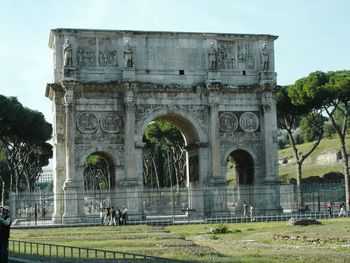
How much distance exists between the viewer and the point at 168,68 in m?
38.2

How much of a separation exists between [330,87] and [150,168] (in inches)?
1397

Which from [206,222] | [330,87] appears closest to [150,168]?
[330,87]

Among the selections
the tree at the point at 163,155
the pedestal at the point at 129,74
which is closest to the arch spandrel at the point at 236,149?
the pedestal at the point at 129,74

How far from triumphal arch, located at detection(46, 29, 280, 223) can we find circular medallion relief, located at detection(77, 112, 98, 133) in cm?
6

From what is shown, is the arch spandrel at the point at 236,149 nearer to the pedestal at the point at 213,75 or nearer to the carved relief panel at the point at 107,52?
the pedestal at the point at 213,75

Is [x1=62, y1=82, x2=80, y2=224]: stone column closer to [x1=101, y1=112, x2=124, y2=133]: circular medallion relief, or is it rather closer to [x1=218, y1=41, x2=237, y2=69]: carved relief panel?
[x1=101, y1=112, x2=124, y2=133]: circular medallion relief

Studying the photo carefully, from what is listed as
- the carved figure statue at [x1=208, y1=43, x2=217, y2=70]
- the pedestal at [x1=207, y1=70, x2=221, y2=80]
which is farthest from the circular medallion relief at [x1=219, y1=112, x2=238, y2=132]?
the carved figure statue at [x1=208, y1=43, x2=217, y2=70]

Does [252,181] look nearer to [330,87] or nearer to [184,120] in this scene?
[184,120]

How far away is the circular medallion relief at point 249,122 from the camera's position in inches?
1543

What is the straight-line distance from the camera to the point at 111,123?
37.3m

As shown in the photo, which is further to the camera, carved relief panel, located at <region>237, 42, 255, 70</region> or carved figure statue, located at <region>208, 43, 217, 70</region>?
carved relief panel, located at <region>237, 42, 255, 70</region>

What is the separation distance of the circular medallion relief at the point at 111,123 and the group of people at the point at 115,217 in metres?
4.73

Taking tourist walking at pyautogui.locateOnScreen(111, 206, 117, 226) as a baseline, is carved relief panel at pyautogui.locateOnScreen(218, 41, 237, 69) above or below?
above

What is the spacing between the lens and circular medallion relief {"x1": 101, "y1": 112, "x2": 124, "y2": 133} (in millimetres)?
37250
